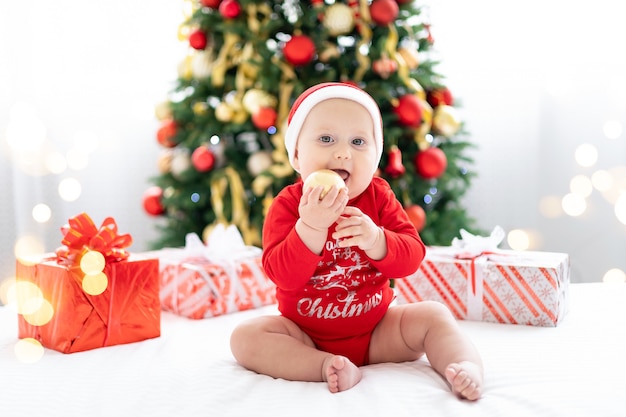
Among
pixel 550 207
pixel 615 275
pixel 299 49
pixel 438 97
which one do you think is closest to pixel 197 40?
pixel 299 49

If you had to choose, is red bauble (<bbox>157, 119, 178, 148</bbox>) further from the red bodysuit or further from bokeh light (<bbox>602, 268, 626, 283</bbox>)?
bokeh light (<bbox>602, 268, 626, 283</bbox>)

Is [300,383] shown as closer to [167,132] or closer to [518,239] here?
[167,132]

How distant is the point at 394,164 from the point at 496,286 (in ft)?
1.95

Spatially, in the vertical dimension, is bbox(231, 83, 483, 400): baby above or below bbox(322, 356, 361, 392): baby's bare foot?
above

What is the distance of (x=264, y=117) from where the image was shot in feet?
6.00

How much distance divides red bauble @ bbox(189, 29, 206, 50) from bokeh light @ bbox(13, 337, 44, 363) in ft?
3.54

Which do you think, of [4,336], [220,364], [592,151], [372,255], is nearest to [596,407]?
[372,255]

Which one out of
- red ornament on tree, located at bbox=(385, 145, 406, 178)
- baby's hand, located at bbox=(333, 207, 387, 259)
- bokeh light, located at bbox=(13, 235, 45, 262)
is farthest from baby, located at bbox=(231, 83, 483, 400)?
bokeh light, located at bbox=(13, 235, 45, 262)

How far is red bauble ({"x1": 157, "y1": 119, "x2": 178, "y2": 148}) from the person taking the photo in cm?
204

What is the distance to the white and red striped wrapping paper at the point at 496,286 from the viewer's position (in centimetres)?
129

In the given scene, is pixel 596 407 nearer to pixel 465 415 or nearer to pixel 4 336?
pixel 465 415

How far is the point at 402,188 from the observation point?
1.97 meters

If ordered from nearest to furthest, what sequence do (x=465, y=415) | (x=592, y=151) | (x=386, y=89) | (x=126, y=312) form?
(x=465, y=415) < (x=126, y=312) < (x=386, y=89) < (x=592, y=151)

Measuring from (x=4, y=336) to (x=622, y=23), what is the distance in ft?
6.85
